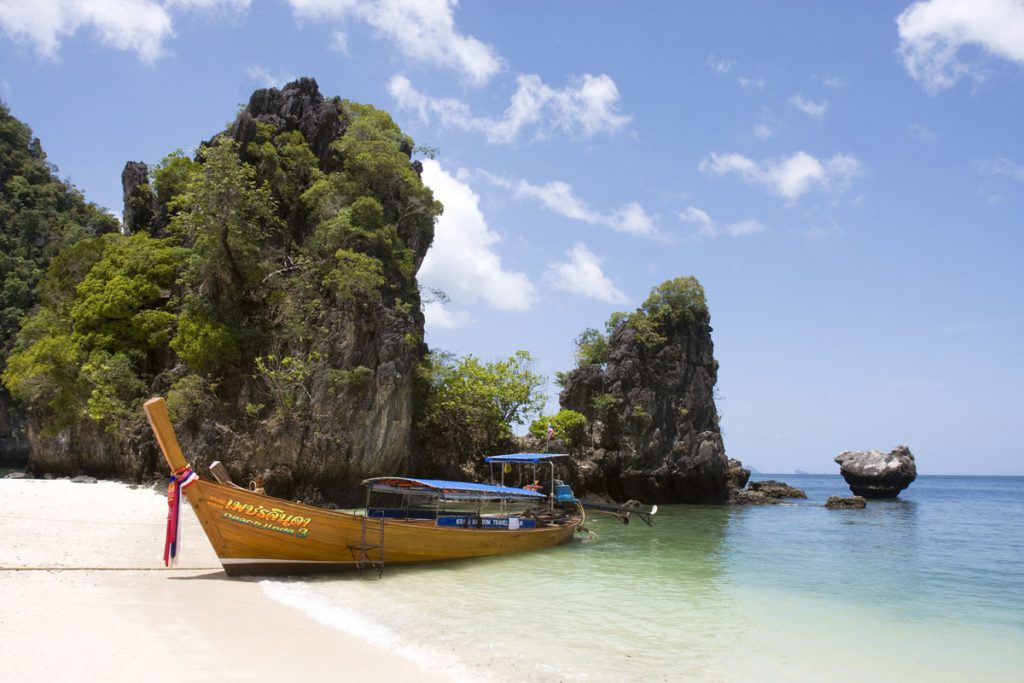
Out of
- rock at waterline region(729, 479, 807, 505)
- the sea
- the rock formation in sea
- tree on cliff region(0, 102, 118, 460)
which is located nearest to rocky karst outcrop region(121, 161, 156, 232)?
tree on cliff region(0, 102, 118, 460)

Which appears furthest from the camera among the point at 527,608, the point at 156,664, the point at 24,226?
the point at 24,226

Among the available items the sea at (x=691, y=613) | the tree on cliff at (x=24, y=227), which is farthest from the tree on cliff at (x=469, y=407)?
the tree on cliff at (x=24, y=227)

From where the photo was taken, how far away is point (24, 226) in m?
39.8

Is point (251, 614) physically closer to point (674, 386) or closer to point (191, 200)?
point (191, 200)

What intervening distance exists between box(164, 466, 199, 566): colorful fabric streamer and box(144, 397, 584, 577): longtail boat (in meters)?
0.01

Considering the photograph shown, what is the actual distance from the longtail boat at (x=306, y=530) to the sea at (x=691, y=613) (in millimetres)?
Answer: 423

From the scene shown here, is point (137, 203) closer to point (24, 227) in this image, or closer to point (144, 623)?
point (24, 227)

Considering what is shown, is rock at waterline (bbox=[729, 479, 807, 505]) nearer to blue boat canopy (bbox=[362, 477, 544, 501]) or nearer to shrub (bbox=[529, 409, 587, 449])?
shrub (bbox=[529, 409, 587, 449])

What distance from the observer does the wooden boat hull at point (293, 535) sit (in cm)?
999

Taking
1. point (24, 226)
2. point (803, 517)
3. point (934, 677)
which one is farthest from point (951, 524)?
point (24, 226)

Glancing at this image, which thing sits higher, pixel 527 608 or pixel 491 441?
pixel 491 441

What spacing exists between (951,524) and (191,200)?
3543 cm

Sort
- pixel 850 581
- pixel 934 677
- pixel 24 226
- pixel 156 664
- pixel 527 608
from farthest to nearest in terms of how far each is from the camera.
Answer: pixel 24 226 → pixel 850 581 → pixel 527 608 → pixel 934 677 → pixel 156 664

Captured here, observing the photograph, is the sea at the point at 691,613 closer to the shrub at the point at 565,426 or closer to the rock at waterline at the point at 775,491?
the shrub at the point at 565,426
